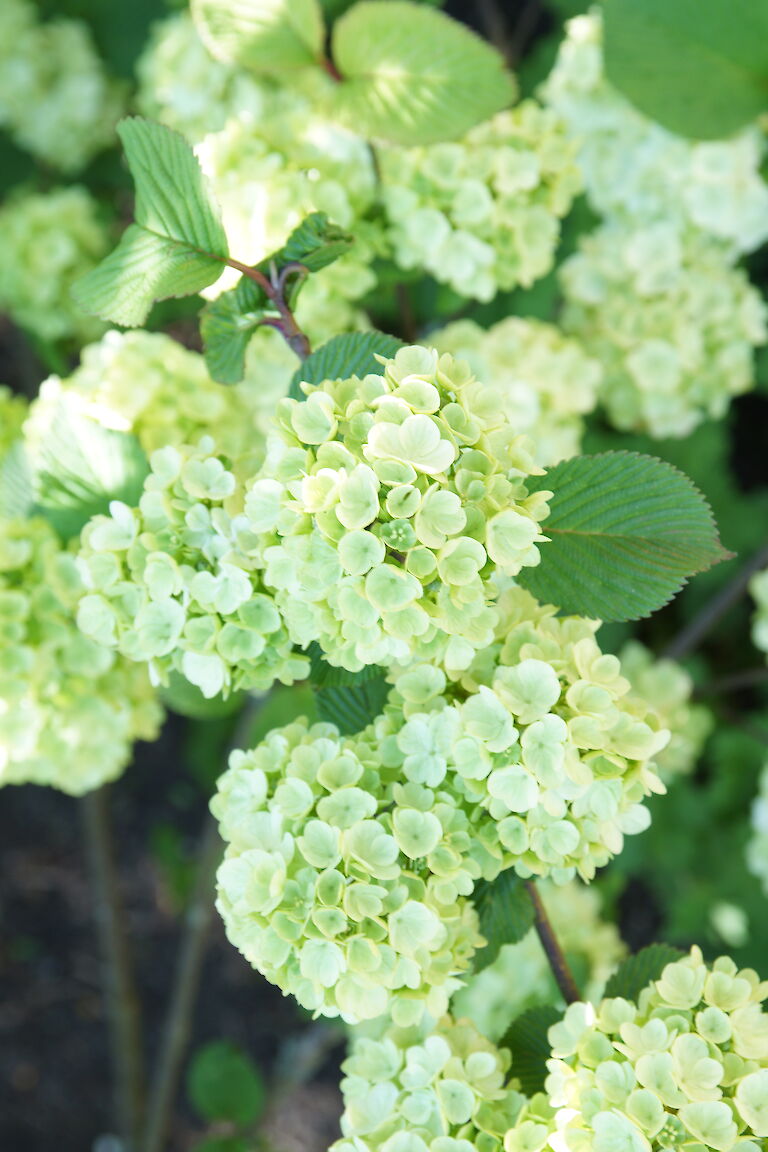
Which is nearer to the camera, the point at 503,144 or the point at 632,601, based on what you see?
the point at 632,601

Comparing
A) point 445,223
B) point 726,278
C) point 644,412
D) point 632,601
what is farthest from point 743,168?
point 632,601

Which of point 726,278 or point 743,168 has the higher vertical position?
point 743,168

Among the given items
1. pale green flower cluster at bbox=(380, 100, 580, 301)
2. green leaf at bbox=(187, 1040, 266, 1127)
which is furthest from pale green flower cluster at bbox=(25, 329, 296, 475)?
green leaf at bbox=(187, 1040, 266, 1127)

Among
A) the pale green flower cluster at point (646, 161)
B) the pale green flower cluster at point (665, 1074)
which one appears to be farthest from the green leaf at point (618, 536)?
the pale green flower cluster at point (646, 161)

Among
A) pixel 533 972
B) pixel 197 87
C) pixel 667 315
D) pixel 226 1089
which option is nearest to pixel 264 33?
pixel 197 87

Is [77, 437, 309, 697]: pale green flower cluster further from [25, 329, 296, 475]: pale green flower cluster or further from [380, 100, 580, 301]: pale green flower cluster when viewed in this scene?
[380, 100, 580, 301]: pale green flower cluster

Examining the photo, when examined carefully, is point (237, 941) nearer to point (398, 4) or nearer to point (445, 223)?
point (445, 223)

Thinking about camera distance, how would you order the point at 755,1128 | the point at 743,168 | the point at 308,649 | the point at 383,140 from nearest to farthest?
1. the point at 755,1128
2. the point at 308,649
3. the point at 383,140
4. the point at 743,168
